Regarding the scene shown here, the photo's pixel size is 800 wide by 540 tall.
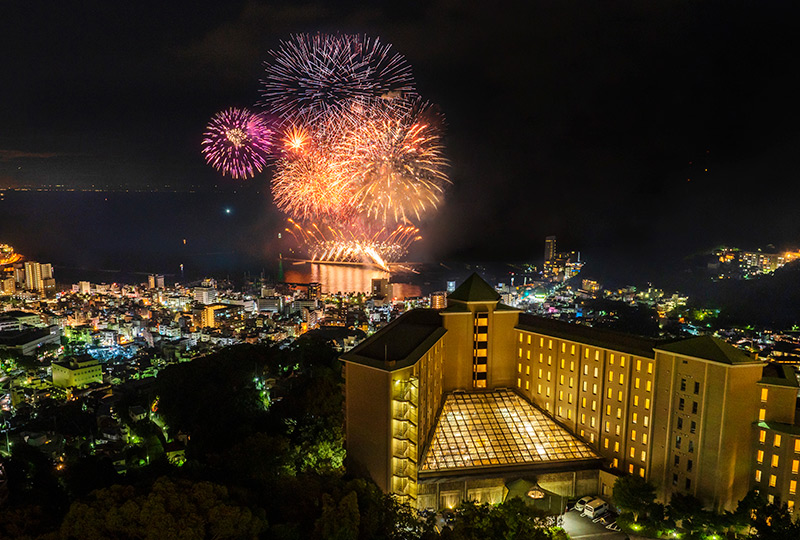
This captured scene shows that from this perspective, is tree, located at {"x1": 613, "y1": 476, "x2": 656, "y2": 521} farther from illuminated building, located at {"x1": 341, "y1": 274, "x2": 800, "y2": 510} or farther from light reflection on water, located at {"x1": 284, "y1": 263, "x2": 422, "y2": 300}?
light reflection on water, located at {"x1": 284, "y1": 263, "x2": 422, "y2": 300}

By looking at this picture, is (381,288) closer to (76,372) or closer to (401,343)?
(76,372)

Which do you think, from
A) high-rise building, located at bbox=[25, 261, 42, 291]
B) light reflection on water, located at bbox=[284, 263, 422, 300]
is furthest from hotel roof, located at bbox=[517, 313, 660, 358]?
high-rise building, located at bbox=[25, 261, 42, 291]

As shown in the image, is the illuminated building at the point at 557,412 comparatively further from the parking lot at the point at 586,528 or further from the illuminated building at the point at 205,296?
the illuminated building at the point at 205,296

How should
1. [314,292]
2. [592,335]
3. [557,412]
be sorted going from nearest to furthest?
[592,335] → [557,412] → [314,292]

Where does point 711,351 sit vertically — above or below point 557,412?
above

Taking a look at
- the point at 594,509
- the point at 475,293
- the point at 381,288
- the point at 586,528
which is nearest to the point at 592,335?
the point at 475,293

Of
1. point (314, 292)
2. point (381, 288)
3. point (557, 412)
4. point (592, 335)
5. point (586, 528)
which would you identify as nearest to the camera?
point (586, 528)

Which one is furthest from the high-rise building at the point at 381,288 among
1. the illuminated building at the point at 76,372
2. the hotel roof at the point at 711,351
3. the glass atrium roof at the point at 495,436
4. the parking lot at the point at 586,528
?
the hotel roof at the point at 711,351
